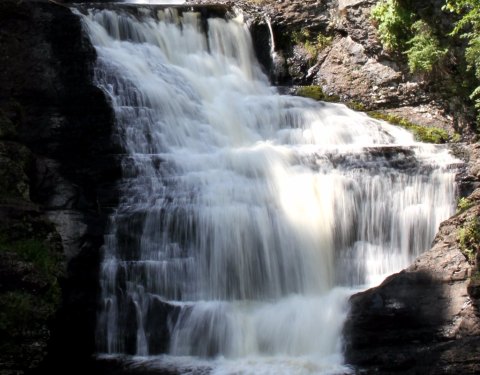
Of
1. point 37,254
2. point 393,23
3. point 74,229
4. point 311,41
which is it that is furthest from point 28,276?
point 311,41

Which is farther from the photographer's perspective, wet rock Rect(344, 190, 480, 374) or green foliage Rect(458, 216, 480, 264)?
green foliage Rect(458, 216, 480, 264)

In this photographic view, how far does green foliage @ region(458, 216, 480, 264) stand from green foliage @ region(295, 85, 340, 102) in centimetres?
706

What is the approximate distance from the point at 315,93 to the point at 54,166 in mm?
7590

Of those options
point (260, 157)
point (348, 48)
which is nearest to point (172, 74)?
point (260, 157)

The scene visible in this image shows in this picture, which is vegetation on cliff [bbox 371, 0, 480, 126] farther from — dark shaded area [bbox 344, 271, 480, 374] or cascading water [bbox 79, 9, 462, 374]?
dark shaded area [bbox 344, 271, 480, 374]

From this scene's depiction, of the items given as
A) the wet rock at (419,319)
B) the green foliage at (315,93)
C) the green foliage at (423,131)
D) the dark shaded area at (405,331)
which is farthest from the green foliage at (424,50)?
the dark shaded area at (405,331)

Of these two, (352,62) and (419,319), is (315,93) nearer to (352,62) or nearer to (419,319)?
(352,62)

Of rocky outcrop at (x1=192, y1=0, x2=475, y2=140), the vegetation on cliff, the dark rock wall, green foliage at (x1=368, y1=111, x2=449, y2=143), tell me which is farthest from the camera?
rocky outcrop at (x1=192, y1=0, x2=475, y2=140)

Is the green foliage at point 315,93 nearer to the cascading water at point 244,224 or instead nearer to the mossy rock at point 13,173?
the cascading water at point 244,224

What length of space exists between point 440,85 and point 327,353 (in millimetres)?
8003

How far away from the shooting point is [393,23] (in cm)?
1548

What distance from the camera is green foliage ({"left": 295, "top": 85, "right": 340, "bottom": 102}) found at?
16672mm

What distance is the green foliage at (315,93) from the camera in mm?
16672

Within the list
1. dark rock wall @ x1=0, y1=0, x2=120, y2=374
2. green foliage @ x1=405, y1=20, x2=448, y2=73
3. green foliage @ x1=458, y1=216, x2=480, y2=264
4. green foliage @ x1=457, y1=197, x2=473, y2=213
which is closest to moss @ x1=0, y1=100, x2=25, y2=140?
dark rock wall @ x1=0, y1=0, x2=120, y2=374
